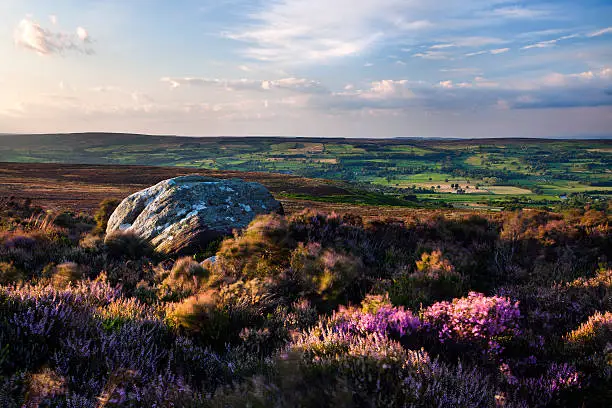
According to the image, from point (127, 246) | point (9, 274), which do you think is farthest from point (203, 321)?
point (127, 246)

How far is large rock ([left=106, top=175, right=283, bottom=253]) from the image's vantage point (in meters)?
11.4

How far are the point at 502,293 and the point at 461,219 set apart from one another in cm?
839

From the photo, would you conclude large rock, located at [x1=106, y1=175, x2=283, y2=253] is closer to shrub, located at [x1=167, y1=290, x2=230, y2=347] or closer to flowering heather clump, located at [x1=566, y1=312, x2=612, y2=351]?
shrub, located at [x1=167, y1=290, x2=230, y2=347]

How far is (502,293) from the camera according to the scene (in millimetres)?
→ 6508

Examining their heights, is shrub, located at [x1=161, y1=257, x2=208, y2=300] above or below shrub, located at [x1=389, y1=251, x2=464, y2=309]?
below

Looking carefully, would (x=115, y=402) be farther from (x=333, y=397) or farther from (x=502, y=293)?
(x=502, y=293)

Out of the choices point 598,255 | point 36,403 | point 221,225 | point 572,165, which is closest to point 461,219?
point 598,255

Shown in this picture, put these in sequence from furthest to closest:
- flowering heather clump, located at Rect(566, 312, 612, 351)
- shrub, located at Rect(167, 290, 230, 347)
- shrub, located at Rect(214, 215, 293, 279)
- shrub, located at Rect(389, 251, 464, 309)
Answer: shrub, located at Rect(214, 215, 293, 279) < shrub, located at Rect(389, 251, 464, 309) < shrub, located at Rect(167, 290, 230, 347) < flowering heather clump, located at Rect(566, 312, 612, 351)

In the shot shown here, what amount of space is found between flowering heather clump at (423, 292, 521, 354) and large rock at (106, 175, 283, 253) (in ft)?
26.4

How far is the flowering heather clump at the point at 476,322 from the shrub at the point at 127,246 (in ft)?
29.1

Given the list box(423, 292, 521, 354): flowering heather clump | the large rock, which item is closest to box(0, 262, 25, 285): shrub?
the large rock

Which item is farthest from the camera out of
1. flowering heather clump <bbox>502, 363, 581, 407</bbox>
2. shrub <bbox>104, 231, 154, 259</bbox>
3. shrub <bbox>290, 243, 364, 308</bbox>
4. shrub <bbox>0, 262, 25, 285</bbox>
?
shrub <bbox>104, 231, 154, 259</bbox>

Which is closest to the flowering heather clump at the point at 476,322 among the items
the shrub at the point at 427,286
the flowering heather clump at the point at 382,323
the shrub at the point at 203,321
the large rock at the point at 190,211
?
the flowering heather clump at the point at 382,323

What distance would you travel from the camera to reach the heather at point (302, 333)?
293cm
